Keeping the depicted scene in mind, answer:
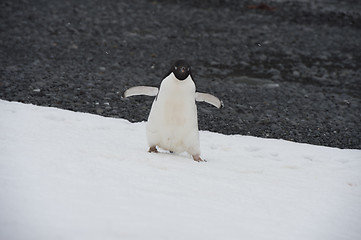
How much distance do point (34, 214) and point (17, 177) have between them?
1.85 ft

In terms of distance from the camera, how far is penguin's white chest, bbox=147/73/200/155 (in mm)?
4262

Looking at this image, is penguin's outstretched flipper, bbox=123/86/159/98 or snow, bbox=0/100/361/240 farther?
penguin's outstretched flipper, bbox=123/86/159/98

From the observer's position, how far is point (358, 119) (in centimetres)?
692

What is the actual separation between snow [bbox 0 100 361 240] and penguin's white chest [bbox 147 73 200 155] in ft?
0.49

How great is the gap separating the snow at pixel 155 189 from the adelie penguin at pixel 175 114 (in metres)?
0.15

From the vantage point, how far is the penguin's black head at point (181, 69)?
415 centimetres

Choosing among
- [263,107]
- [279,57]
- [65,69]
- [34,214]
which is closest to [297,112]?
[263,107]

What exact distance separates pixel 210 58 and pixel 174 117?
5.11m

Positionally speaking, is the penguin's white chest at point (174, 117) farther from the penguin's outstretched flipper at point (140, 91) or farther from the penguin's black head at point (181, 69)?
the penguin's outstretched flipper at point (140, 91)

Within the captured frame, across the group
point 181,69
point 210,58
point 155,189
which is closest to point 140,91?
point 181,69

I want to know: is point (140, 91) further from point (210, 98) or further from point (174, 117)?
point (210, 98)

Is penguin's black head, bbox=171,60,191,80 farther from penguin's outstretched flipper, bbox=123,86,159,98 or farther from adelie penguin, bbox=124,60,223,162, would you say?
penguin's outstretched flipper, bbox=123,86,159,98

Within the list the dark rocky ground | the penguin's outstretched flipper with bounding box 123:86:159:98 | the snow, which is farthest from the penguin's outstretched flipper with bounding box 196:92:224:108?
the dark rocky ground

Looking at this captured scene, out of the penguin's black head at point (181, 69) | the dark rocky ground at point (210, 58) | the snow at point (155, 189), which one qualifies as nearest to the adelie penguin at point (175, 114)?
the penguin's black head at point (181, 69)
